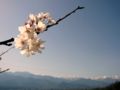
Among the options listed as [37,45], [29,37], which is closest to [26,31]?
[29,37]

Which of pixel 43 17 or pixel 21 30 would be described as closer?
pixel 21 30

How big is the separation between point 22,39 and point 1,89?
189 m

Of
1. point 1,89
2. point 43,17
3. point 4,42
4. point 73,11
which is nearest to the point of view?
point 4,42

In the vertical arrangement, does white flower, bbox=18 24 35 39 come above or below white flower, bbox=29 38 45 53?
above

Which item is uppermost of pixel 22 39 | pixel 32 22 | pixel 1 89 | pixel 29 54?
pixel 32 22

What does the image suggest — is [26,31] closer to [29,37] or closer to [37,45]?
[29,37]

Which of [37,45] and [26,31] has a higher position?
[26,31]

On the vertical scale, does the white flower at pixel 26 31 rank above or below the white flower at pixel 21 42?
above

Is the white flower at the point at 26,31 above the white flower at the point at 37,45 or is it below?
above

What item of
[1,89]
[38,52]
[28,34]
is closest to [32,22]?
[28,34]

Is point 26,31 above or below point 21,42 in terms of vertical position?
above

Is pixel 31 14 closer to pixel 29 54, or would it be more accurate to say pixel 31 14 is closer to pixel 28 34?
pixel 28 34

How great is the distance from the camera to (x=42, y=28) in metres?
0.85

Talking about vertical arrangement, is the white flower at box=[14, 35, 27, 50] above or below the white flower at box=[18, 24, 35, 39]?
below
